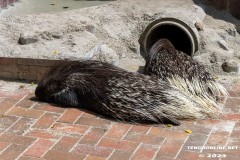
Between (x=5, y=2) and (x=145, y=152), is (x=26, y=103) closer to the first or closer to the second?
(x=145, y=152)

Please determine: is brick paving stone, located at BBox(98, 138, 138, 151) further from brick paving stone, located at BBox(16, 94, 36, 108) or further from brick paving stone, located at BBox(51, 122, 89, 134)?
brick paving stone, located at BBox(16, 94, 36, 108)

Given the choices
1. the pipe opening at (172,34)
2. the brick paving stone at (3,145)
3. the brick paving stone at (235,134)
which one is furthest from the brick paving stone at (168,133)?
the pipe opening at (172,34)

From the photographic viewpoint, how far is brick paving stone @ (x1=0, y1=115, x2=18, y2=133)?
6.42m

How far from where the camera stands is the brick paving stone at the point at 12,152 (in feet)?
18.9

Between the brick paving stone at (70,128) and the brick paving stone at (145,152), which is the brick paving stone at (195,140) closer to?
the brick paving stone at (145,152)

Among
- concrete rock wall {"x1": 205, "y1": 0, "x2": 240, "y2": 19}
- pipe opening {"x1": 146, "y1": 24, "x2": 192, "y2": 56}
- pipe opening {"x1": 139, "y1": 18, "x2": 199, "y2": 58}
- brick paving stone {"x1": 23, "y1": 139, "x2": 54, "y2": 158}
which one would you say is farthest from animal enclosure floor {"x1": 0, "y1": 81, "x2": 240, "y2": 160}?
concrete rock wall {"x1": 205, "y1": 0, "x2": 240, "y2": 19}

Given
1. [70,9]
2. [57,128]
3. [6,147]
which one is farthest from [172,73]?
[70,9]

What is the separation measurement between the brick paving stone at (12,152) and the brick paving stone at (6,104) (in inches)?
38.8

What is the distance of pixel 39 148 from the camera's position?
591 cm

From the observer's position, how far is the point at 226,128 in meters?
6.29

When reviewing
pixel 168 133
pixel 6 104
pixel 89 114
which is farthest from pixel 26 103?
pixel 168 133

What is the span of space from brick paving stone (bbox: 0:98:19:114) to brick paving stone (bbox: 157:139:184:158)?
6.84 ft

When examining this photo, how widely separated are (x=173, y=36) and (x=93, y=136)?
10.1 feet

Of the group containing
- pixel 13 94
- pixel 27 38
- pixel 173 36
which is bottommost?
pixel 13 94
